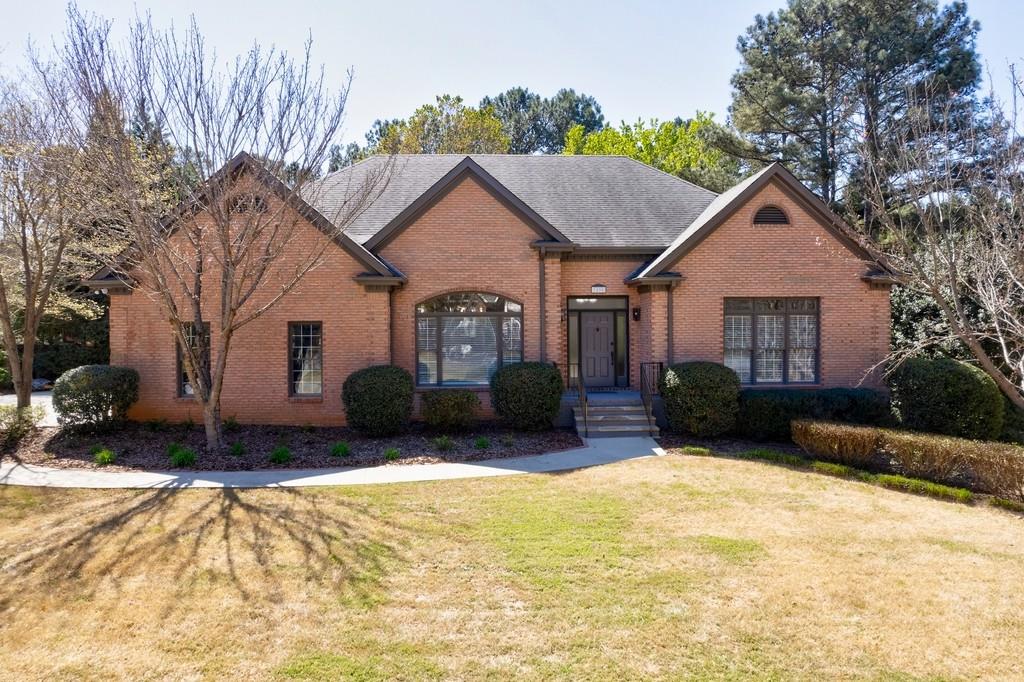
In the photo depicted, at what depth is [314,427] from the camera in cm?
1346

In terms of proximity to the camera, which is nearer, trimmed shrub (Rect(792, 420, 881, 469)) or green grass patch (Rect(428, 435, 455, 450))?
trimmed shrub (Rect(792, 420, 881, 469))

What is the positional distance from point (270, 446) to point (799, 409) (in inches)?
433

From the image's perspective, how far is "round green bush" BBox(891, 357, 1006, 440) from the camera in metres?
12.0

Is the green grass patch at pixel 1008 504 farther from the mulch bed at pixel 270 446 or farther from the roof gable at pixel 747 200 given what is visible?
the mulch bed at pixel 270 446

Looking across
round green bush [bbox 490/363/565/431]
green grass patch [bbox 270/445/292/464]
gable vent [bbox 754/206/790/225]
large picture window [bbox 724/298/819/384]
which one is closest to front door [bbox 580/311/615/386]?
round green bush [bbox 490/363/565/431]

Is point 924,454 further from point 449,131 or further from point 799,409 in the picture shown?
point 449,131

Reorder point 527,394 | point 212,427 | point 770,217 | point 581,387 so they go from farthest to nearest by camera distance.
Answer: point 770,217
point 581,387
point 527,394
point 212,427

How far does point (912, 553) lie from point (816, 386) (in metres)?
8.54

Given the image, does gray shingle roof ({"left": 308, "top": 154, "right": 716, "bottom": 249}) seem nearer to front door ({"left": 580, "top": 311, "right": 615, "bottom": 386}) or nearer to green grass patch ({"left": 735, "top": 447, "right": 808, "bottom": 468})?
front door ({"left": 580, "top": 311, "right": 615, "bottom": 386})

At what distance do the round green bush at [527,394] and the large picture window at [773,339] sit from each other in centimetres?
466

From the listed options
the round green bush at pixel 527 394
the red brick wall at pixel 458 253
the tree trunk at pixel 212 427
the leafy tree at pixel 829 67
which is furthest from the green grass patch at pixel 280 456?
the leafy tree at pixel 829 67

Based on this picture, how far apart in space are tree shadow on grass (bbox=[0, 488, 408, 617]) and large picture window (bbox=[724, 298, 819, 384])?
9.94 meters

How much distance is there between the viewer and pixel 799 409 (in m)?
12.4

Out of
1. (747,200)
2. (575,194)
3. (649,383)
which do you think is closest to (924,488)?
(649,383)
